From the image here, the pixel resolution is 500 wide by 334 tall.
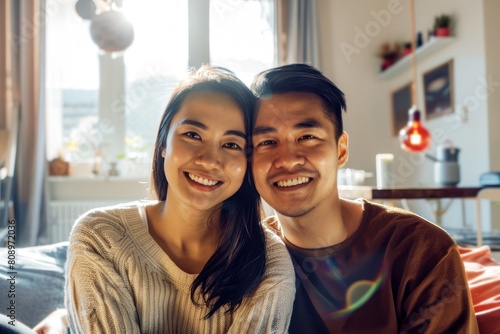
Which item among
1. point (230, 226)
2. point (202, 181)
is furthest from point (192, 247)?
point (202, 181)

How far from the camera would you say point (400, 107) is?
4602 mm

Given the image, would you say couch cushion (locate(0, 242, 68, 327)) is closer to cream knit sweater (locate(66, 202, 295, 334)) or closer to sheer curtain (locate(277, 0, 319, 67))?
cream knit sweater (locate(66, 202, 295, 334))

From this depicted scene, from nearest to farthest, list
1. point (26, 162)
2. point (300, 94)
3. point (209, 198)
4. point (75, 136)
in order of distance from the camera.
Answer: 1. point (209, 198)
2. point (300, 94)
3. point (26, 162)
4. point (75, 136)

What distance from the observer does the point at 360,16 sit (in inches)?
187

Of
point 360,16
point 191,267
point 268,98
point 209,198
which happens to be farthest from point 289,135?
point 360,16

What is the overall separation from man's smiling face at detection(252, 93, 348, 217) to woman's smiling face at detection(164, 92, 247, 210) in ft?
0.20

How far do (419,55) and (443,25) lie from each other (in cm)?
44

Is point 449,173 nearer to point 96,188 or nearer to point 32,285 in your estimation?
point 32,285

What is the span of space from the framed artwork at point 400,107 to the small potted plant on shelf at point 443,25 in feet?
2.69

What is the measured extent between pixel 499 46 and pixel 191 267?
2.95 meters

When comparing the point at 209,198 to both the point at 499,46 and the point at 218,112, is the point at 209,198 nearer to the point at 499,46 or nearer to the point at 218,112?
the point at 218,112

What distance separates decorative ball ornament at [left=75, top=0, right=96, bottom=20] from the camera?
2156 millimetres

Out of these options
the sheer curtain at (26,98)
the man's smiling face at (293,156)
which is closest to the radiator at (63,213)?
the sheer curtain at (26,98)

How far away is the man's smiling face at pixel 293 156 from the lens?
124cm
